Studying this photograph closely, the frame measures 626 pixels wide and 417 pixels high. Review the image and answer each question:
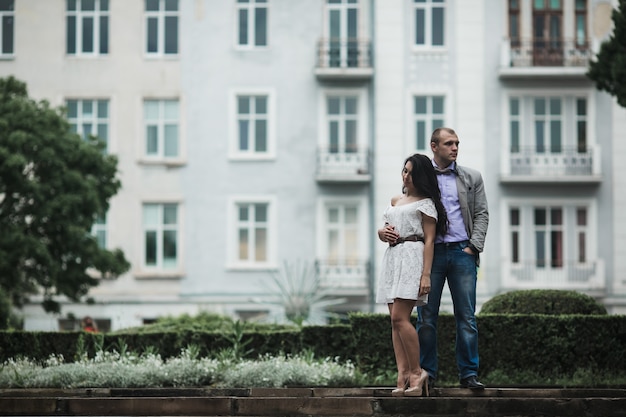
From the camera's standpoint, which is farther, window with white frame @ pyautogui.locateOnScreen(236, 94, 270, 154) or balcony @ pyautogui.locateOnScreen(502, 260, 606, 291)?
window with white frame @ pyautogui.locateOnScreen(236, 94, 270, 154)

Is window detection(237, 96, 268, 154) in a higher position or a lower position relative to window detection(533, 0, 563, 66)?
lower

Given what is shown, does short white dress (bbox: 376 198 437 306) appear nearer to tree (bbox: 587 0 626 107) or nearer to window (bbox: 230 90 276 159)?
tree (bbox: 587 0 626 107)

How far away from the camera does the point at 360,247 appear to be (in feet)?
127

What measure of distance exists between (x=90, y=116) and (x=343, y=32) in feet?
27.9

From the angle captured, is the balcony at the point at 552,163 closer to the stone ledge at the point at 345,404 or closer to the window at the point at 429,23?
the window at the point at 429,23

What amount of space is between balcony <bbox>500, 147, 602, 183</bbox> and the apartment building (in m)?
0.06

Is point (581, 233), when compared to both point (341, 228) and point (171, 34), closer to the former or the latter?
point (341, 228)

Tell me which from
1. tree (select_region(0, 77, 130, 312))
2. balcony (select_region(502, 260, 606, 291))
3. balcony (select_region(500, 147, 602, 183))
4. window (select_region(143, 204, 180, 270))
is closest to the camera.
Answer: tree (select_region(0, 77, 130, 312))

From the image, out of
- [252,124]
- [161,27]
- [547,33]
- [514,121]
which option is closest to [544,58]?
[547,33]

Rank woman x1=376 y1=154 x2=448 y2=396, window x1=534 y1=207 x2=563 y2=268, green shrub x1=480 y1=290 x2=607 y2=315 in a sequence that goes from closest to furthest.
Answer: woman x1=376 y1=154 x2=448 y2=396 → green shrub x1=480 y1=290 x2=607 y2=315 → window x1=534 y1=207 x2=563 y2=268

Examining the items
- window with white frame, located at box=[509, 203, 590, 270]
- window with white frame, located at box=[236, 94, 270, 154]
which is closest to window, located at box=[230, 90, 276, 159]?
window with white frame, located at box=[236, 94, 270, 154]

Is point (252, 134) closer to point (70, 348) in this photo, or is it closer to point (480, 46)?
point (480, 46)

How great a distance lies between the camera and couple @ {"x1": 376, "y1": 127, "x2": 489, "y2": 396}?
10.9m

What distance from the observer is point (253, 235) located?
39000 millimetres
